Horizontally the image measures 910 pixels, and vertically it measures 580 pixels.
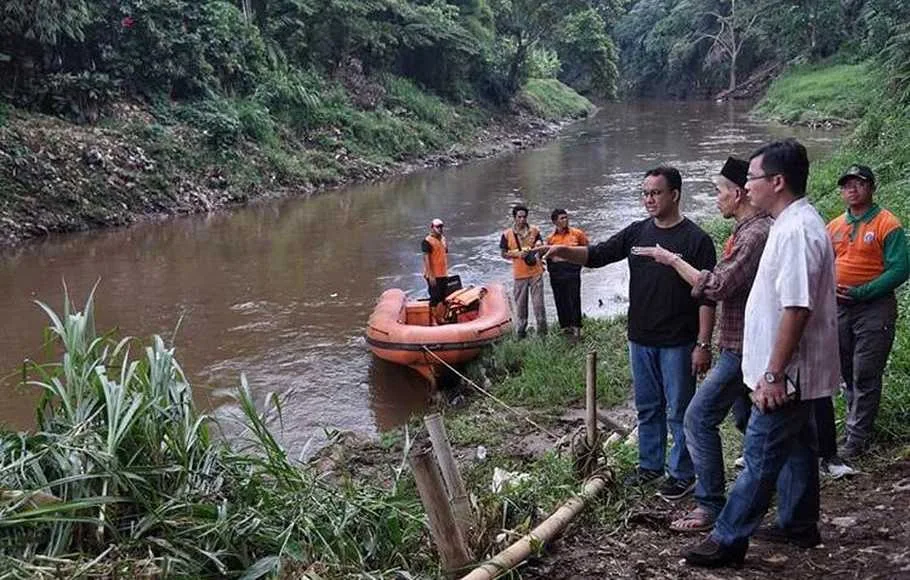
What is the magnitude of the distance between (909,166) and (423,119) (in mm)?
18672

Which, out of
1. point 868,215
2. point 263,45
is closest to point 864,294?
point 868,215

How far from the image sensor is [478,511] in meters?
3.52

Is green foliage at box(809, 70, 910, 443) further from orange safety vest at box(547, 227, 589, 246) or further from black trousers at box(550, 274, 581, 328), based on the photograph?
black trousers at box(550, 274, 581, 328)

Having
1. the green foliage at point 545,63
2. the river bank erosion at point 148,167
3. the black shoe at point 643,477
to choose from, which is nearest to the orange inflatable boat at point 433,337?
the black shoe at point 643,477

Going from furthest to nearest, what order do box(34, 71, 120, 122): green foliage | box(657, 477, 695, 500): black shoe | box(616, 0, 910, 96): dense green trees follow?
1. box(616, 0, 910, 96): dense green trees
2. box(34, 71, 120, 122): green foliage
3. box(657, 477, 695, 500): black shoe

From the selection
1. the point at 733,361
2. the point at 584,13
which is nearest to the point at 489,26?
the point at 584,13

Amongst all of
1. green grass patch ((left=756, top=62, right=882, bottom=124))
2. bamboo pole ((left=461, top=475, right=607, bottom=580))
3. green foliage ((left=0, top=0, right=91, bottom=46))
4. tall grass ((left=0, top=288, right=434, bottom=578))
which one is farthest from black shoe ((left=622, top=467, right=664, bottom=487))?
green grass patch ((left=756, top=62, right=882, bottom=124))

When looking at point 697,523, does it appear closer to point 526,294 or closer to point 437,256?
point 526,294

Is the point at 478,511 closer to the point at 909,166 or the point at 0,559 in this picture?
the point at 0,559

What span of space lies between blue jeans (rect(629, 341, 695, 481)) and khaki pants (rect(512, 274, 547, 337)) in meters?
4.64

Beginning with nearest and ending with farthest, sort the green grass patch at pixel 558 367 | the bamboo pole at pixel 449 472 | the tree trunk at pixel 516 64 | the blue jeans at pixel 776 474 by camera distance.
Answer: the blue jeans at pixel 776 474, the bamboo pole at pixel 449 472, the green grass patch at pixel 558 367, the tree trunk at pixel 516 64

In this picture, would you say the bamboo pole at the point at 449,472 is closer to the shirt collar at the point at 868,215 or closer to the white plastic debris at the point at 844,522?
the white plastic debris at the point at 844,522

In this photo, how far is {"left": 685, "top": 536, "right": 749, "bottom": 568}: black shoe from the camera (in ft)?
10.9

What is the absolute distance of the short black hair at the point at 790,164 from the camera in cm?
313
